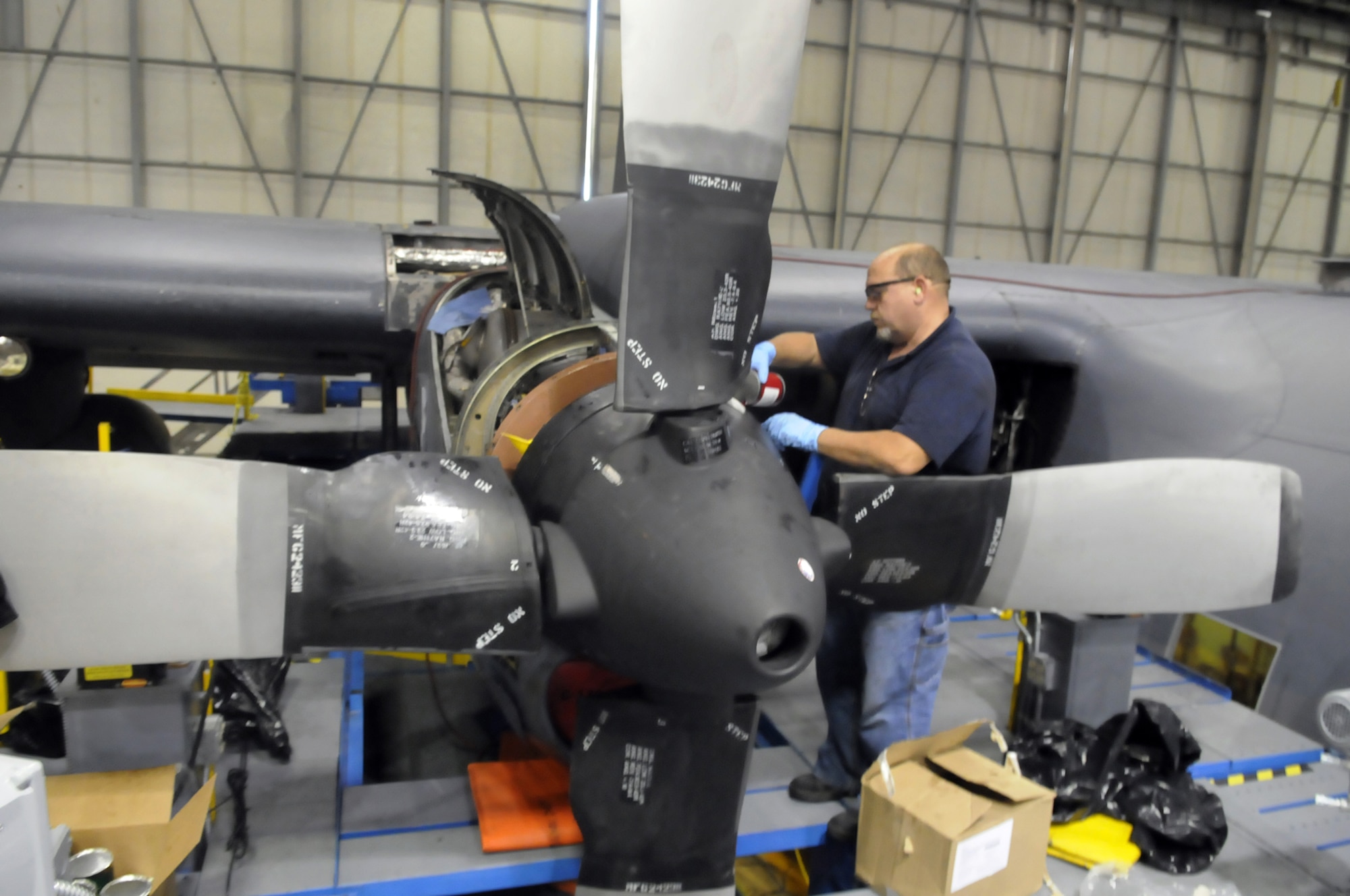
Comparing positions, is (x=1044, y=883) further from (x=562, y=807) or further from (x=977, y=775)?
(x=562, y=807)

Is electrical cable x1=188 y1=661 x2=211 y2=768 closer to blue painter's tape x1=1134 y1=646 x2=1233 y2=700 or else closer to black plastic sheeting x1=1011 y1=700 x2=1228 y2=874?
black plastic sheeting x1=1011 y1=700 x2=1228 y2=874

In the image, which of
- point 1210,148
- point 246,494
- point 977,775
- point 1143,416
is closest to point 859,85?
point 1210,148

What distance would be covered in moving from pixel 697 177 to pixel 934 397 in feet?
4.37

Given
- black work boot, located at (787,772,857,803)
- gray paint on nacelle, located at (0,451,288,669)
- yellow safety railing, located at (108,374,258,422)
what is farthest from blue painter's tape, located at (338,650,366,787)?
yellow safety railing, located at (108,374,258,422)

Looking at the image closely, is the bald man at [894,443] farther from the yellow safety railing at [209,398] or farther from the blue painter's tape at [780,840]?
the yellow safety railing at [209,398]

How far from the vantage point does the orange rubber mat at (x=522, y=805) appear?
2600 millimetres

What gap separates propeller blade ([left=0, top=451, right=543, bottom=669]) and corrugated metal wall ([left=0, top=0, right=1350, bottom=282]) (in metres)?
9.42

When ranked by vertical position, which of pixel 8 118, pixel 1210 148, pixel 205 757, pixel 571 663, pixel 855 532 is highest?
pixel 1210 148

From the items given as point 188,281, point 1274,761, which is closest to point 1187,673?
point 1274,761

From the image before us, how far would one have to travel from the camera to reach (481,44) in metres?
11.0

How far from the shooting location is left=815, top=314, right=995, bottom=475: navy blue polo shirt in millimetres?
2803

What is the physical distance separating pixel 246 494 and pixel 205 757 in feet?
5.26

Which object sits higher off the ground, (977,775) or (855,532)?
(855,532)

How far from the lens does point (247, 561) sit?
5.74 ft
